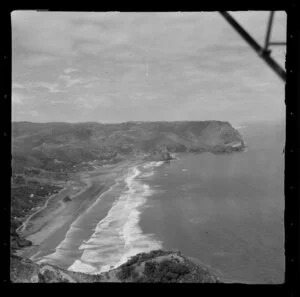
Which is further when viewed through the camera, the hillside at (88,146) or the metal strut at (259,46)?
the hillside at (88,146)

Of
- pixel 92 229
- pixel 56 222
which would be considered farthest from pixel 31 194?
pixel 92 229

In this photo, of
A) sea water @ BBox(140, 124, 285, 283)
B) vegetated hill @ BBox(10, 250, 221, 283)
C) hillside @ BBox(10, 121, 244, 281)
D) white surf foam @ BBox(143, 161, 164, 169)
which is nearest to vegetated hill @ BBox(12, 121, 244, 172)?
hillside @ BBox(10, 121, 244, 281)

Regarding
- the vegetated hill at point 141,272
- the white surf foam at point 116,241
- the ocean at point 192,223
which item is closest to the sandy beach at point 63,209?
the ocean at point 192,223
